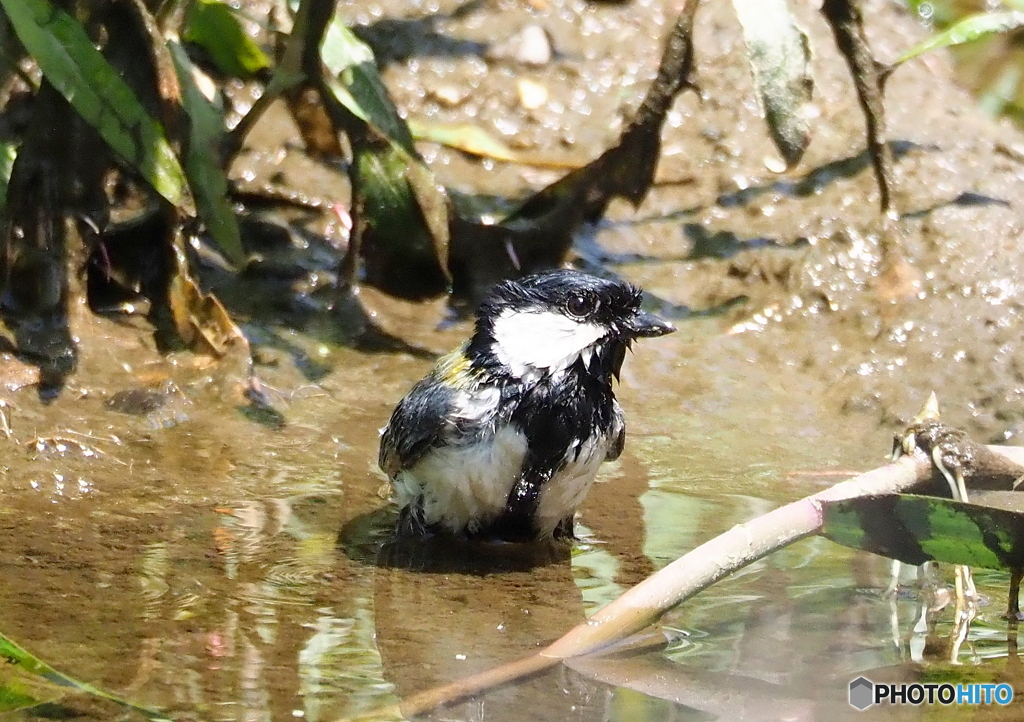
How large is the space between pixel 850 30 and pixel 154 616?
3372mm

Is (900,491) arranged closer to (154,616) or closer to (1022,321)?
(154,616)

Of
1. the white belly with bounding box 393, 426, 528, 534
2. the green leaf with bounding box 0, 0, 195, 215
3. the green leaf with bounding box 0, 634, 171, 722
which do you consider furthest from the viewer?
the green leaf with bounding box 0, 0, 195, 215

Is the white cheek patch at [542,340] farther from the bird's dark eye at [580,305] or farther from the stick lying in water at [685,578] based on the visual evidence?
the stick lying in water at [685,578]

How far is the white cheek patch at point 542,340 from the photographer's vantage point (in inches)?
153

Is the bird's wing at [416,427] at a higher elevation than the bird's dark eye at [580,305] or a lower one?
lower

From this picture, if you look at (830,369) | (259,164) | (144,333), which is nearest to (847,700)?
(830,369)

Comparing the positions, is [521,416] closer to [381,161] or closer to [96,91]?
[381,161]

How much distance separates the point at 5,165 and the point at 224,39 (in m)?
1.27

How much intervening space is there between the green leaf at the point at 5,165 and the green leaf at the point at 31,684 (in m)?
2.29

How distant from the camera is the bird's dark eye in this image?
394 centimetres

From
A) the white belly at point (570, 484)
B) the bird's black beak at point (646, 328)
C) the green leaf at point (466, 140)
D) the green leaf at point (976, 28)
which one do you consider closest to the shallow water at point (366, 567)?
the white belly at point (570, 484)

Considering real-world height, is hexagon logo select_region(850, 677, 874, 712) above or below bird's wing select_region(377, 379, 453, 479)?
below

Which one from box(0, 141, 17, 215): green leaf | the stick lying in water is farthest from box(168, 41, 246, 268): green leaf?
the stick lying in water

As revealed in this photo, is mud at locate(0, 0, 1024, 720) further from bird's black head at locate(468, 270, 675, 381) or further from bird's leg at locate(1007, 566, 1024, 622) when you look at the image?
bird's black head at locate(468, 270, 675, 381)
